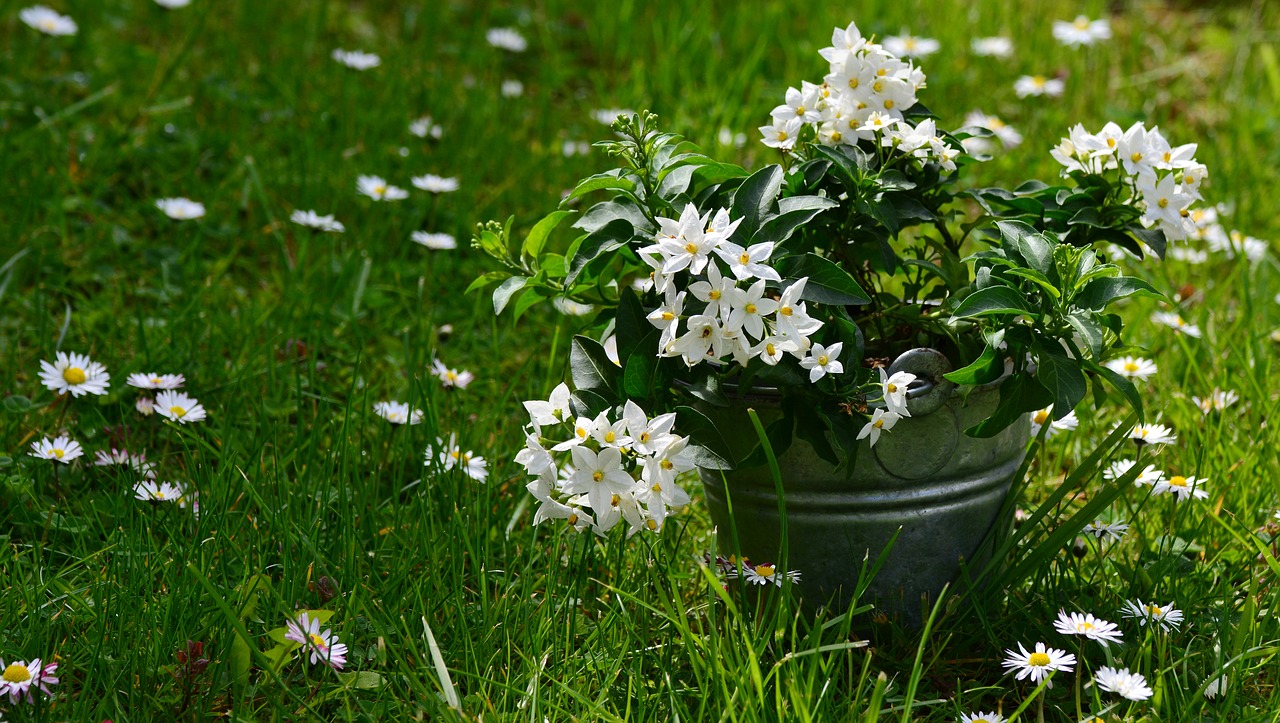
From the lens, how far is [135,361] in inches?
82.4

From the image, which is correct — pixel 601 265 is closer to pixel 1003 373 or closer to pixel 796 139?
pixel 796 139

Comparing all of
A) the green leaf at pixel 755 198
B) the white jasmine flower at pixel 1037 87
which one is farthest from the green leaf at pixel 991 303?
the white jasmine flower at pixel 1037 87

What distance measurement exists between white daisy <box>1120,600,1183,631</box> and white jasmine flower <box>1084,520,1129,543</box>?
0.13 meters

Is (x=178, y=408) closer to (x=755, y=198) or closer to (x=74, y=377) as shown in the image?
(x=74, y=377)

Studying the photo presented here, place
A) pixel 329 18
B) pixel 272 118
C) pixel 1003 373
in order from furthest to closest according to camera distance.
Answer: pixel 329 18 → pixel 272 118 → pixel 1003 373

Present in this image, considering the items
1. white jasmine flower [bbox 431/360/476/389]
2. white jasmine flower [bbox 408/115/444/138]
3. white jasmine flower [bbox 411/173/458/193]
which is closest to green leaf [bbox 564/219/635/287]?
white jasmine flower [bbox 431/360/476/389]

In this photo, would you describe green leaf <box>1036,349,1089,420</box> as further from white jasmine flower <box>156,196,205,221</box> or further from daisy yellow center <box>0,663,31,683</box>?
white jasmine flower <box>156,196,205,221</box>

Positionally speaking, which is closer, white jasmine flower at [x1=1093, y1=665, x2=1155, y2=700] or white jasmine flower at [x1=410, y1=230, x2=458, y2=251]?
white jasmine flower at [x1=1093, y1=665, x2=1155, y2=700]

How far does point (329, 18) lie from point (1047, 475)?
2.94 metres

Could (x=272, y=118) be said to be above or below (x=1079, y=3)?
below

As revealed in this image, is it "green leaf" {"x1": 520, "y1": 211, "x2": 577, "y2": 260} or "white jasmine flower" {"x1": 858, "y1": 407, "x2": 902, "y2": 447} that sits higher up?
"green leaf" {"x1": 520, "y1": 211, "x2": 577, "y2": 260}

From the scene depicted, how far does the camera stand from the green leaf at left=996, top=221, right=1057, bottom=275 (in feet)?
4.66

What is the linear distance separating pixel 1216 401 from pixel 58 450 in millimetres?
2036

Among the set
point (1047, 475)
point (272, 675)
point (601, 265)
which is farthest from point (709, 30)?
point (272, 675)
